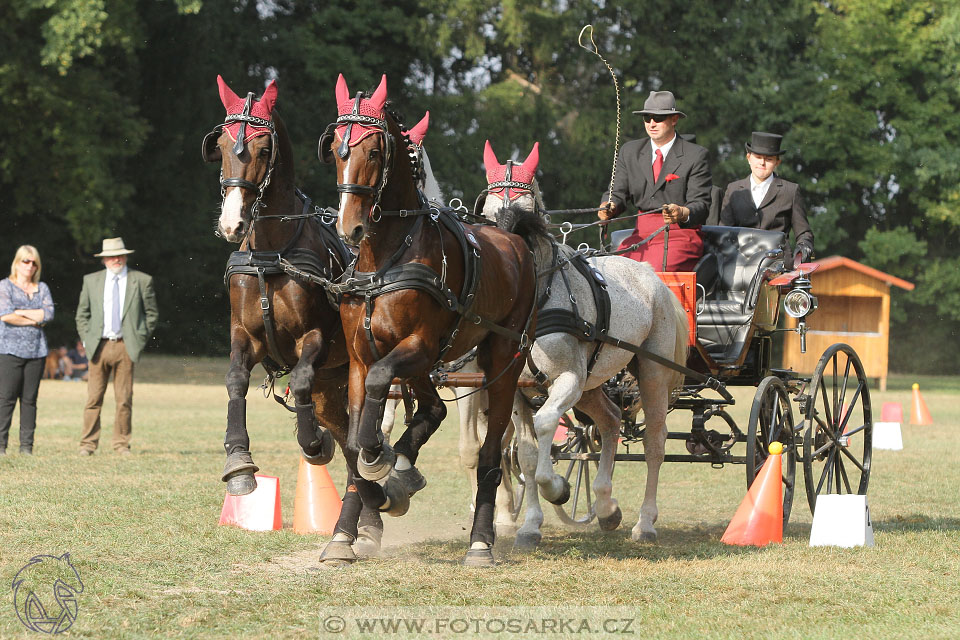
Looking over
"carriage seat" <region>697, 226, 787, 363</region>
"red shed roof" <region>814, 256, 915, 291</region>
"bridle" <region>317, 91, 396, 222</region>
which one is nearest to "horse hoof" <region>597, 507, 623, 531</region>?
"carriage seat" <region>697, 226, 787, 363</region>

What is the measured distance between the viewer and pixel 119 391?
1255 centimetres

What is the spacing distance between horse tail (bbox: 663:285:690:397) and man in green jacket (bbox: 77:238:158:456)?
626cm

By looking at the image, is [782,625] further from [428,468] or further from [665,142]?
[428,468]

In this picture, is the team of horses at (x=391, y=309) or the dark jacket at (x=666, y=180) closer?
the team of horses at (x=391, y=309)

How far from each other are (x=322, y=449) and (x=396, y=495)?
58cm

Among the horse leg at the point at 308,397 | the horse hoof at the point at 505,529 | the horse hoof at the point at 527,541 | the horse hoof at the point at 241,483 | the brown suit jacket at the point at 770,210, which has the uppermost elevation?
the brown suit jacket at the point at 770,210

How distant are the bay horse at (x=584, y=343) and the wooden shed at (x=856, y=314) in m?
20.1

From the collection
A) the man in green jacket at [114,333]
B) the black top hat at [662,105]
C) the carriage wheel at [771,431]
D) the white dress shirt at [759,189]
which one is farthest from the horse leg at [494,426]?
the man in green jacket at [114,333]

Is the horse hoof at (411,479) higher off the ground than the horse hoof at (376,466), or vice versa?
the horse hoof at (376,466)

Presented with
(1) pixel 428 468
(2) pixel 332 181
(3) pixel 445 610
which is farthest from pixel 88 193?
(3) pixel 445 610

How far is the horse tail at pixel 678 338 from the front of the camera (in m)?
8.05

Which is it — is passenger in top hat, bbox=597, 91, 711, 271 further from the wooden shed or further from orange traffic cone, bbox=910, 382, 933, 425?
the wooden shed

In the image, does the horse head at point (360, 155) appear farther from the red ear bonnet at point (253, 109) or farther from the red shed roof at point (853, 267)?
the red shed roof at point (853, 267)

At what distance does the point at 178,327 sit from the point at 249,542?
2692cm
